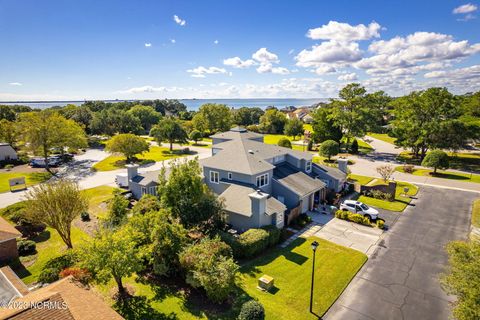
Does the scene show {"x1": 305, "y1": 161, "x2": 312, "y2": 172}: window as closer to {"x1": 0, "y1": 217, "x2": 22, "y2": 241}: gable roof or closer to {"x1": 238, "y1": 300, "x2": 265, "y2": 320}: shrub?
{"x1": 238, "y1": 300, "x2": 265, "y2": 320}: shrub

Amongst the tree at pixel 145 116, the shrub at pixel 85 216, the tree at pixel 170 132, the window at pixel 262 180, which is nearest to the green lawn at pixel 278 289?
the window at pixel 262 180

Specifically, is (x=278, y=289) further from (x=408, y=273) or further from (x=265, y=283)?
(x=408, y=273)

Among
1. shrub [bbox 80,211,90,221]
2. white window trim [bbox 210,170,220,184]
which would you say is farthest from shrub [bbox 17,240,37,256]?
white window trim [bbox 210,170,220,184]

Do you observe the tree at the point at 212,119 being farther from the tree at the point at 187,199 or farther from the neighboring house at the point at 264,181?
the tree at the point at 187,199

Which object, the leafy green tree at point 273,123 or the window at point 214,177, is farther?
the leafy green tree at point 273,123

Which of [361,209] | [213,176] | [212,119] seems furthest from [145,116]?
[361,209]

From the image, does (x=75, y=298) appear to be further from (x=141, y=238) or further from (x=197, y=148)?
(x=197, y=148)

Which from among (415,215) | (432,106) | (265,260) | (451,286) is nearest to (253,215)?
(265,260)
